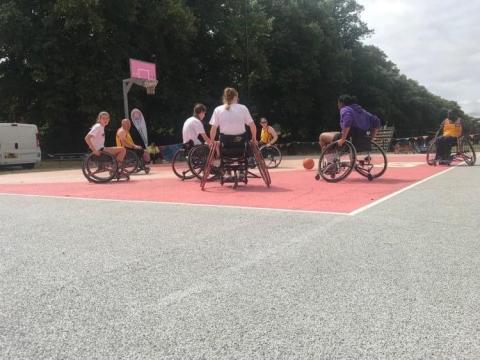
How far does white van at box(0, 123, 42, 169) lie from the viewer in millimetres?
20906

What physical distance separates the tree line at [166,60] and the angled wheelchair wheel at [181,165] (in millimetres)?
8921

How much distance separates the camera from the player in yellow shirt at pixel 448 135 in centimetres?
1430

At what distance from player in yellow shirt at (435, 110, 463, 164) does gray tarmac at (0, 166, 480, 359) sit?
8.82 meters

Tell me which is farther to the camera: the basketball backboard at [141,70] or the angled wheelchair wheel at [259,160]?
the basketball backboard at [141,70]

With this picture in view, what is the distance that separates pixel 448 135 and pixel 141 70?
14.1 meters

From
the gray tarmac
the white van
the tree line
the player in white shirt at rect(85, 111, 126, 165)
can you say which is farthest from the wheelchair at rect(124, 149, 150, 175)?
the white van

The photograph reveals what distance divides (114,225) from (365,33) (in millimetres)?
51555

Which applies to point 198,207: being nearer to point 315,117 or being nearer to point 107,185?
point 107,185

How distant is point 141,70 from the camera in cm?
2389

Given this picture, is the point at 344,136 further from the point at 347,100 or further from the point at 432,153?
the point at 432,153

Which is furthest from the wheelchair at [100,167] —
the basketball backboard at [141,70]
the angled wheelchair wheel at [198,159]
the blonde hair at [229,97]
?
the basketball backboard at [141,70]

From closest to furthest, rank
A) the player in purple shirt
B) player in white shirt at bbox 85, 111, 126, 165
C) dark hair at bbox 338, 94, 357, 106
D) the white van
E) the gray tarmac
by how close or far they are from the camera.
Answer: the gray tarmac, the player in purple shirt, dark hair at bbox 338, 94, 357, 106, player in white shirt at bbox 85, 111, 126, 165, the white van

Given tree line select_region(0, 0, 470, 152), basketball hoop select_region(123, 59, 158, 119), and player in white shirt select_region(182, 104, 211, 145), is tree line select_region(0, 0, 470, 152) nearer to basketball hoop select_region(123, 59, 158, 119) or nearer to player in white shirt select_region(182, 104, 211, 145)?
basketball hoop select_region(123, 59, 158, 119)

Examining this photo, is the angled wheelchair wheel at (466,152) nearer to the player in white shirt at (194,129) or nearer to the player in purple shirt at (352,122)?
the player in purple shirt at (352,122)
